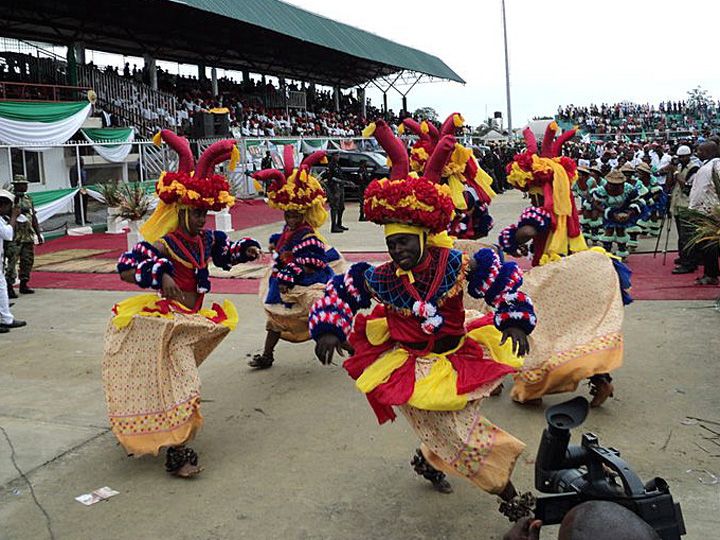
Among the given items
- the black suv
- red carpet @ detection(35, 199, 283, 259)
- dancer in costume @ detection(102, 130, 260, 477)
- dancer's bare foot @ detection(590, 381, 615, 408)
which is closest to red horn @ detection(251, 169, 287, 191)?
dancer in costume @ detection(102, 130, 260, 477)

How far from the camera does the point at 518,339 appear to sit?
3625 millimetres

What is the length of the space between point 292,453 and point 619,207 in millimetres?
7901

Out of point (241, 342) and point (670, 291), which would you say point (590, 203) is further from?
point (241, 342)

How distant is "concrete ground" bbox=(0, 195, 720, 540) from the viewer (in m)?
3.85

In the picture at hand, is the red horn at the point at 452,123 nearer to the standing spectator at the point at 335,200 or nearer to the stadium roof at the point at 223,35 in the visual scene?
the standing spectator at the point at 335,200

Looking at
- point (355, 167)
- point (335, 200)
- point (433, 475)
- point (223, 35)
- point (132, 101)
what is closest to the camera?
point (433, 475)

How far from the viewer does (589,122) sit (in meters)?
46.7

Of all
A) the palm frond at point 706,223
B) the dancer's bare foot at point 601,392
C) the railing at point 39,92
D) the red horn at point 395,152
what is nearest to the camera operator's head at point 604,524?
the red horn at point 395,152

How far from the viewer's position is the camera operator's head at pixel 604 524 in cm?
152

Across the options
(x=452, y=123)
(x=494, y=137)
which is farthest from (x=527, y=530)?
(x=494, y=137)

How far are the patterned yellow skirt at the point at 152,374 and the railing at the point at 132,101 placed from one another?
1950 centimetres

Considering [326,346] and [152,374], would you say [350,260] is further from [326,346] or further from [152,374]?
[326,346]

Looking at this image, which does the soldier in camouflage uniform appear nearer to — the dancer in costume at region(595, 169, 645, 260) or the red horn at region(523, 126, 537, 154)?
the red horn at region(523, 126, 537, 154)

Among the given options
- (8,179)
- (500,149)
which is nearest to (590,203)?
(8,179)
